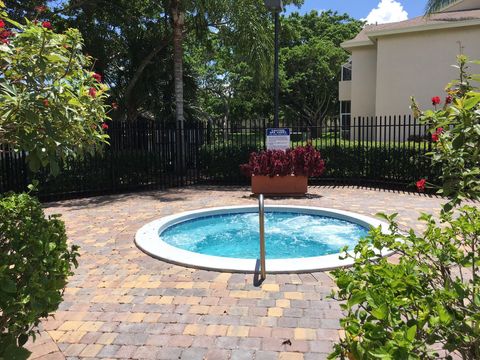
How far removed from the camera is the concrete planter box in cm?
1044

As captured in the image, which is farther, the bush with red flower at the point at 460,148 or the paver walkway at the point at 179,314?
the paver walkway at the point at 179,314

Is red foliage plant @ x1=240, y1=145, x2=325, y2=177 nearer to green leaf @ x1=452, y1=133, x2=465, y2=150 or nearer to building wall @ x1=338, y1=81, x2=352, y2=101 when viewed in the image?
green leaf @ x1=452, y1=133, x2=465, y2=150

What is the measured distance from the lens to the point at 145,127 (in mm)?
12062

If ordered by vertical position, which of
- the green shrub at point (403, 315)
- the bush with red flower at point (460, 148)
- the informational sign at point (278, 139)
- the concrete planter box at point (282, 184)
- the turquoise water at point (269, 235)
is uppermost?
the informational sign at point (278, 139)

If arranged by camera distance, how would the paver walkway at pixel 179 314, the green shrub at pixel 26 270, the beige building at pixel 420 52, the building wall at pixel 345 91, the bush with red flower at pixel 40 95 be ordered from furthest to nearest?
1. the building wall at pixel 345 91
2. the beige building at pixel 420 52
3. the paver walkway at pixel 179 314
4. the bush with red flower at pixel 40 95
5. the green shrub at pixel 26 270

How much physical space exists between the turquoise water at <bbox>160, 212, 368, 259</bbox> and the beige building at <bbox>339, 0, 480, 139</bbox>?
1070 cm

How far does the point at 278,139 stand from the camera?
11.2 metres

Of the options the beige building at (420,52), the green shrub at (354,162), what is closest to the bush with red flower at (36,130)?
the green shrub at (354,162)

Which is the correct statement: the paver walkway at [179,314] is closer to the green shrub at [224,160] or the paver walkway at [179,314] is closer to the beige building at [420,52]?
the green shrub at [224,160]

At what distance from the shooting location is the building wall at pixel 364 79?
21.8m

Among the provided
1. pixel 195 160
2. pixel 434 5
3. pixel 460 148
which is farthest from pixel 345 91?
pixel 460 148

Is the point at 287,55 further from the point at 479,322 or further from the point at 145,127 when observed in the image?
the point at 479,322

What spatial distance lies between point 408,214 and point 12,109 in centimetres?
740

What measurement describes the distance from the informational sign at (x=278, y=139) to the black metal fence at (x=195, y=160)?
1362 mm
